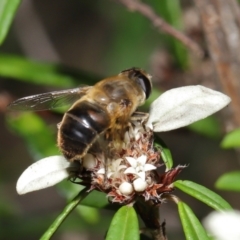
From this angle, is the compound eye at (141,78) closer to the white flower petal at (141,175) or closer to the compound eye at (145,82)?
the compound eye at (145,82)

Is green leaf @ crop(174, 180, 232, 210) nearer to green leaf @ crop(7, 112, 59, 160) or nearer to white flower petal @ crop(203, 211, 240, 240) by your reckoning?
white flower petal @ crop(203, 211, 240, 240)

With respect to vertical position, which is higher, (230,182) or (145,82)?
(145,82)

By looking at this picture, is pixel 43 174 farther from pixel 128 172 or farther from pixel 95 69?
pixel 95 69

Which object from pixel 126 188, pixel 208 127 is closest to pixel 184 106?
pixel 126 188

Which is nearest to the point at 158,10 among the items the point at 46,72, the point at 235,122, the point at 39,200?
the point at 46,72

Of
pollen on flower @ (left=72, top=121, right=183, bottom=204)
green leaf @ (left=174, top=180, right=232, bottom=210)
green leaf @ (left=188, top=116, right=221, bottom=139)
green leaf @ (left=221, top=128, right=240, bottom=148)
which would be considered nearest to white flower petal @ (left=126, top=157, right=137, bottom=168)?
pollen on flower @ (left=72, top=121, right=183, bottom=204)
